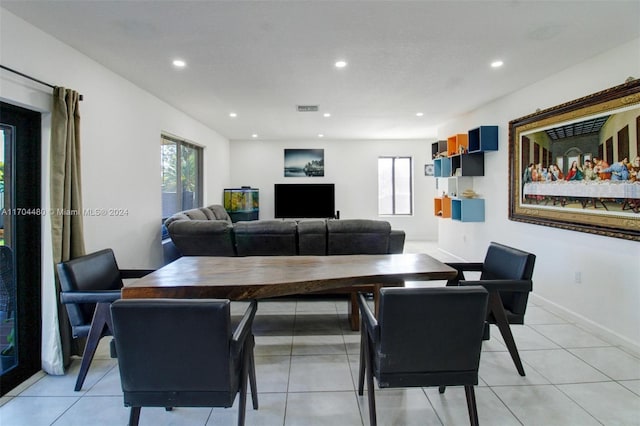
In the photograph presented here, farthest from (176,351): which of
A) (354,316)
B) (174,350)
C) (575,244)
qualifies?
(575,244)

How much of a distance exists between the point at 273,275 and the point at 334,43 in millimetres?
1985

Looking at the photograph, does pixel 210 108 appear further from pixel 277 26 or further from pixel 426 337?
pixel 426 337

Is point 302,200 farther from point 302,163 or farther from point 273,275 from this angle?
point 273,275

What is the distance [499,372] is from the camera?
246cm

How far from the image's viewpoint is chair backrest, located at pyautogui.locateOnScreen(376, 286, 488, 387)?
5.09 ft

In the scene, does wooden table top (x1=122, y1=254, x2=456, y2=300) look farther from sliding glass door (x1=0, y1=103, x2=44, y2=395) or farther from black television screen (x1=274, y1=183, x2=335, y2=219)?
black television screen (x1=274, y1=183, x2=335, y2=219)

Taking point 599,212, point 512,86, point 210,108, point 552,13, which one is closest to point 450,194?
point 512,86

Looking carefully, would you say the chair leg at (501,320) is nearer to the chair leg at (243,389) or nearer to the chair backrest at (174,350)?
the chair leg at (243,389)

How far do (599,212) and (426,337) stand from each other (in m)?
2.56

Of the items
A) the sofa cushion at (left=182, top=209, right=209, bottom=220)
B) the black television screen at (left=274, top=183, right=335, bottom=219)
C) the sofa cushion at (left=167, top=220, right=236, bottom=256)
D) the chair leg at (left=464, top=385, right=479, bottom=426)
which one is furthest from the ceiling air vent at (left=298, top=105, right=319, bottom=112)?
the chair leg at (left=464, top=385, right=479, bottom=426)

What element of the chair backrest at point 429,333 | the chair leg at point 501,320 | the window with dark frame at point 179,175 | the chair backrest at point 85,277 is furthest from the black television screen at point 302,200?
the chair backrest at point 429,333

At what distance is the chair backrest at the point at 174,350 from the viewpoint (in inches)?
55.9

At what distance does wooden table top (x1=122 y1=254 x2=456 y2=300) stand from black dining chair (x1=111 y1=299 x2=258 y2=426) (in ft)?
1.89

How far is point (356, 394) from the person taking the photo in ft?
7.22
